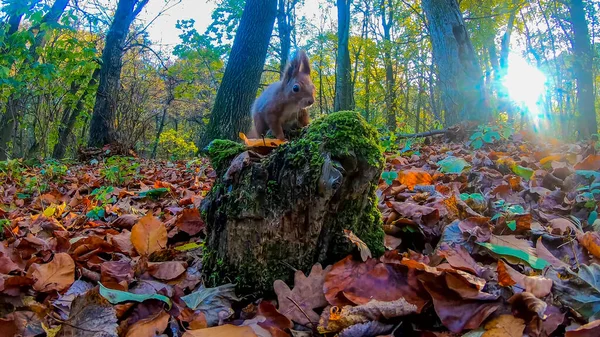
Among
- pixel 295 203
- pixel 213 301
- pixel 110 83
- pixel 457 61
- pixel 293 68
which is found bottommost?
pixel 213 301

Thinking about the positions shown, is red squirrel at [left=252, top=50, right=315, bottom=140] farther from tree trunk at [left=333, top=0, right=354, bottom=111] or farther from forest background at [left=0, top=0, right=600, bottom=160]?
tree trunk at [left=333, top=0, right=354, bottom=111]

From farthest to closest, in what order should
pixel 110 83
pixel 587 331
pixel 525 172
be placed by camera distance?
pixel 110 83 < pixel 525 172 < pixel 587 331

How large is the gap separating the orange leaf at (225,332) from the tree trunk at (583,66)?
11076 mm

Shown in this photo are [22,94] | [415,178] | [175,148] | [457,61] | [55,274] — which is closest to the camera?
[55,274]

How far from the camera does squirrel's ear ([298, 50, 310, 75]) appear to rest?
309 cm

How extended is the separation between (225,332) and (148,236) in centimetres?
95

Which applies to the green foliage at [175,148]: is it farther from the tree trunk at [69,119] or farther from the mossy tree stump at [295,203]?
the mossy tree stump at [295,203]

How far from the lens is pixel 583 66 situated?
9.86 metres

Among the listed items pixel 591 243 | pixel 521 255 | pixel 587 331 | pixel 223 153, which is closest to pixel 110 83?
pixel 223 153

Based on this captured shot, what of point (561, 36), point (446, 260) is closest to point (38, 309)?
point (446, 260)

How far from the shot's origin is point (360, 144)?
1.47 metres

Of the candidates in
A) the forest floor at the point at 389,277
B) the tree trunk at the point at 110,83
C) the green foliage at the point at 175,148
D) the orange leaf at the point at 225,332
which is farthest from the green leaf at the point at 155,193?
the green foliage at the point at 175,148

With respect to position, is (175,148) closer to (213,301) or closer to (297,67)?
(297,67)

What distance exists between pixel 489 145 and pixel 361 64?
41.9 feet
